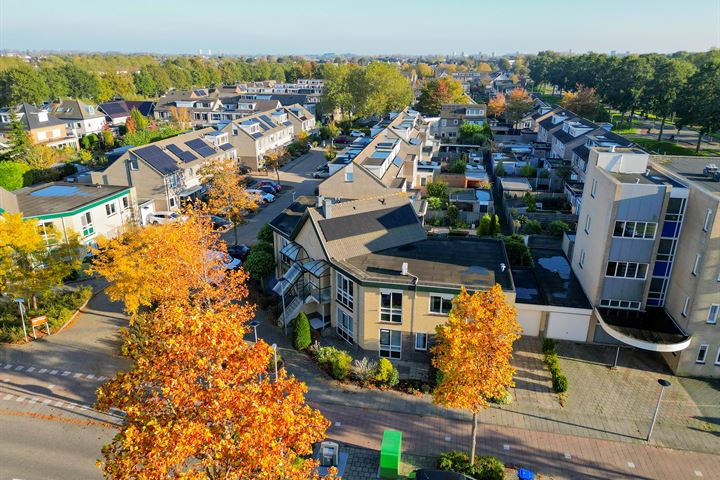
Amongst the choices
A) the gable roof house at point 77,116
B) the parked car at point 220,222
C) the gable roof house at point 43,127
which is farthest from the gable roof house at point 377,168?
the gable roof house at point 77,116

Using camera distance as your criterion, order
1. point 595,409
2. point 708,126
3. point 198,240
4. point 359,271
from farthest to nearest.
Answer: point 708,126 < point 198,240 < point 359,271 < point 595,409

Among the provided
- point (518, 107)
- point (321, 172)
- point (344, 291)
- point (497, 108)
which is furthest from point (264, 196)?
point (497, 108)

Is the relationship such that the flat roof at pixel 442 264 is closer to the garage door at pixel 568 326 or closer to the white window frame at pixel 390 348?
the white window frame at pixel 390 348

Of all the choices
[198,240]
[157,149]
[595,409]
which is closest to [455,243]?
[595,409]

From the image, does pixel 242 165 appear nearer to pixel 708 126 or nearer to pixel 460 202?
pixel 460 202

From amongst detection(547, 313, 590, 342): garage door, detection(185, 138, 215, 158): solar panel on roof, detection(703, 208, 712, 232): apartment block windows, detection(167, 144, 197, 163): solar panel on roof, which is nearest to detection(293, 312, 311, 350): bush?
detection(547, 313, 590, 342): garage door

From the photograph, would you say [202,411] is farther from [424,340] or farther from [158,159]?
[158,159]

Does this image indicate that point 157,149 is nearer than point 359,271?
No
